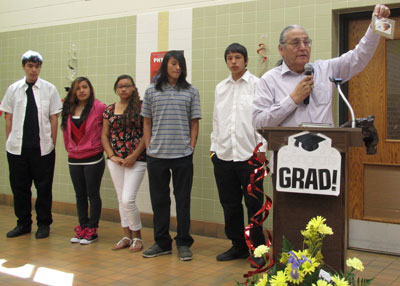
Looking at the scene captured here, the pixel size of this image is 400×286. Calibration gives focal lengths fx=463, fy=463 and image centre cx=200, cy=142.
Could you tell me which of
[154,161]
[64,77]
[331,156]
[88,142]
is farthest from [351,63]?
[64,77]

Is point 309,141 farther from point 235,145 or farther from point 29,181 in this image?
point 29,181

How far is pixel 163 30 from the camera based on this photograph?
5145 millimetres

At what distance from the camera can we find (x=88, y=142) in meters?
4.62

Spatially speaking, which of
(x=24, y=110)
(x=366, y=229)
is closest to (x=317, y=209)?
(x=366, y=229)

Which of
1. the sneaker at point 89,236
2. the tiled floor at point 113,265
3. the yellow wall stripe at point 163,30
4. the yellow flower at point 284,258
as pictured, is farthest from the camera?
the yellow wall stripe at point 163,30

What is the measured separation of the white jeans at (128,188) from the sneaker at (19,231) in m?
1.24

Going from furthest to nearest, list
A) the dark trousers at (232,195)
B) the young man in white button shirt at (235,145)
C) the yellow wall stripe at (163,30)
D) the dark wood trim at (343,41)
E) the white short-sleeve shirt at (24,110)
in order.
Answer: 1. the yellow wall stripe at (163,30)
2. the white short-sleeve shirt at (24,110)
3. the dark wood trim at (343,41)
4. the dark trousers at (232,195)
5. the young man in white button shirt at (235,145)

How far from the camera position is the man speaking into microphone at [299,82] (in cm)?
245

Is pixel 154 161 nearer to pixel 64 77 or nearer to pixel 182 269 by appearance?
pixel 182 269

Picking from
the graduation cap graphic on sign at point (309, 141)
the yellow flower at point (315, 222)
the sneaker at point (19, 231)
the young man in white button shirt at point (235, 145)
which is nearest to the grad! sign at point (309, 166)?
the graduation cap graphic on sign at point (309, 141)

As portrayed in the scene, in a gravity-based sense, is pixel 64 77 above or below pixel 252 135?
above

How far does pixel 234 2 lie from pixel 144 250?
2.61 m

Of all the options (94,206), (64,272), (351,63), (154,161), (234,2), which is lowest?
(64,272)

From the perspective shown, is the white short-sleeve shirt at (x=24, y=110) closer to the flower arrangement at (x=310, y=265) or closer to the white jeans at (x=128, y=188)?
the white jeans at (x=128, y=188)
